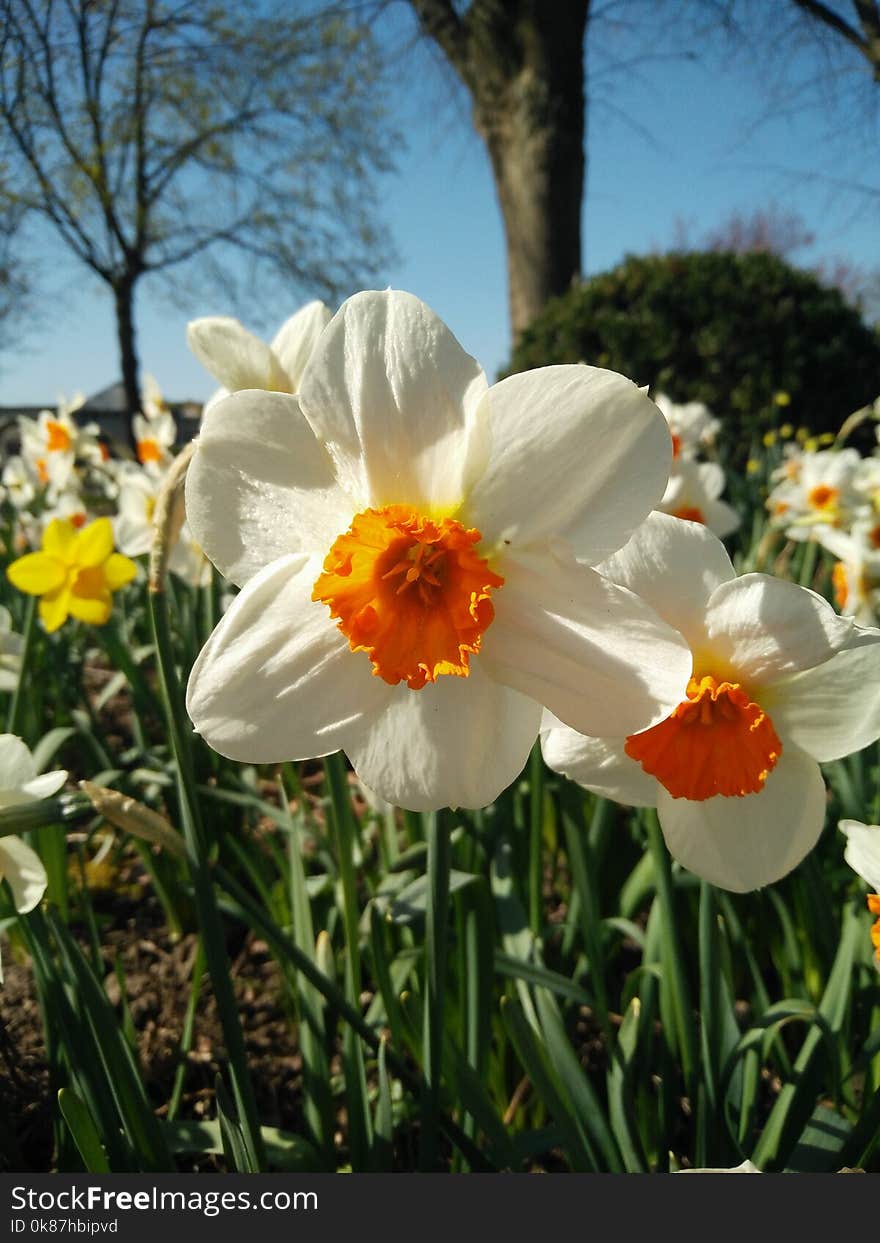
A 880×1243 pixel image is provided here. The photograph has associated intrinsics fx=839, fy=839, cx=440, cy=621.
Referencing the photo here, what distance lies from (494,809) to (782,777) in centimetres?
69

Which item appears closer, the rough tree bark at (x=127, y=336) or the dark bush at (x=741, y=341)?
the dark bush at (x=741, y=341)

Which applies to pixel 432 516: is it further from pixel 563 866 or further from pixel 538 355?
pixel 538 355

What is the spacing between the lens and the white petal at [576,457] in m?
0.64

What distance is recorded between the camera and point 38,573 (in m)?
1.90

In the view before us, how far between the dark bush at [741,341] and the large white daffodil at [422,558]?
17.5 ft

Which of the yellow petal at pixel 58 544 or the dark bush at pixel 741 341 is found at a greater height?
the dark bush at pixel 741 341

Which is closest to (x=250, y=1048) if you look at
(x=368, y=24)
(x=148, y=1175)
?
(x=148, y=1175)

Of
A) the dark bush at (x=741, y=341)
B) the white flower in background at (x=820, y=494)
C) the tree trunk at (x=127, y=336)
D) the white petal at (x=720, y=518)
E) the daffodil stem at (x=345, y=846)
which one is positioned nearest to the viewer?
the daffodil stem at (x=345, y=846)

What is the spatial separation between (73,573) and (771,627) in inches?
65.8

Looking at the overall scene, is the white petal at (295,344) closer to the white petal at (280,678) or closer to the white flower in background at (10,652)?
the white petal at (280,678)

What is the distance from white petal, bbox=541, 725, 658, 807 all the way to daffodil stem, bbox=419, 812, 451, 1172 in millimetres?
135

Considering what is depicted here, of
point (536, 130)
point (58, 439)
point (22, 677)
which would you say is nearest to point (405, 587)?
point (22, 677)

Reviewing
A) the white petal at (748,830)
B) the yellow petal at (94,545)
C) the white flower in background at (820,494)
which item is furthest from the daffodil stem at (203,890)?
the white flower in background at (820,494)

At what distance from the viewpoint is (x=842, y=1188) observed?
0.76m
